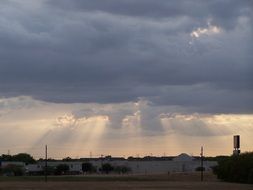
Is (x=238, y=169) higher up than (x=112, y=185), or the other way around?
(x=238, y=169)

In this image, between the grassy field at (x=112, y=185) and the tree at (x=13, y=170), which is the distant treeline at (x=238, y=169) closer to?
the grassy field at (x=112, y=185)

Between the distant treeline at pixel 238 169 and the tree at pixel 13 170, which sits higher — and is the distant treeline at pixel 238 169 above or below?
above

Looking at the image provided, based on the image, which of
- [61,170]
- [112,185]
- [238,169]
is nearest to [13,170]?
[61,170]

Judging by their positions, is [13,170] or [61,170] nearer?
[13,170]

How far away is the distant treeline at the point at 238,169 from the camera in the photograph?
291 ft

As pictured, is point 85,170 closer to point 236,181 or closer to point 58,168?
point 58,168

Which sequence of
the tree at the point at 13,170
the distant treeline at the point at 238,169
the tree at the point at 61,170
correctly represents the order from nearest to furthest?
the distant treeline at the point at 238,169 < the tree at the point at 13,170 < the tree at the point at 61,170

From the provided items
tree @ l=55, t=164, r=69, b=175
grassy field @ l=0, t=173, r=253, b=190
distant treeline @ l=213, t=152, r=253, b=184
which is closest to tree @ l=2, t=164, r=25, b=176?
tree @ l=55, t=164, r=69, b=175

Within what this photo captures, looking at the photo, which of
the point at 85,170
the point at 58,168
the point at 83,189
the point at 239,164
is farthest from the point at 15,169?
the point at 83,189

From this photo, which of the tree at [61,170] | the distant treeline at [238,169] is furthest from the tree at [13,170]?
the distant treeline at [238,169]

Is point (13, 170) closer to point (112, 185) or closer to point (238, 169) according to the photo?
point (238, 169)

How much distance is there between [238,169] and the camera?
9294cm

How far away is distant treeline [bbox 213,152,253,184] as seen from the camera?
88.6 meters

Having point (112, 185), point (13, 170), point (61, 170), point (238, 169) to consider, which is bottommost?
point (61, 170)
